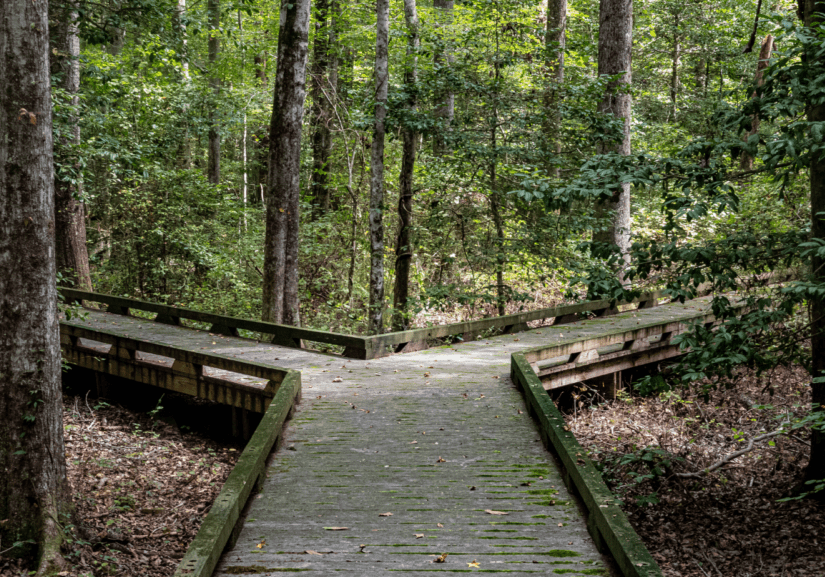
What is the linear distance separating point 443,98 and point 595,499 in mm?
11700

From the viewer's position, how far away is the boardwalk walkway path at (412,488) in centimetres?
458

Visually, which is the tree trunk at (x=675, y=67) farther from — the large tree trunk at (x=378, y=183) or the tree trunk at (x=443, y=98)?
the large tree trunk at (x=378, y=183)

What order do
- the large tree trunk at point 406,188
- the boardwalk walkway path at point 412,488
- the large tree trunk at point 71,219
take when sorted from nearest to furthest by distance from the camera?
the boardwalk walkway path at point 412,488 → the large tree trunk at point 71,219 → the large tree trunk at point 406,188

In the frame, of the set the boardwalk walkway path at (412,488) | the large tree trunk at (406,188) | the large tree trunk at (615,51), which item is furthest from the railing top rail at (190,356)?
the large tree trunk at (615,51)

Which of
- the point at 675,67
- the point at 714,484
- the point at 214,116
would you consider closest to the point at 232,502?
the point at 714,484

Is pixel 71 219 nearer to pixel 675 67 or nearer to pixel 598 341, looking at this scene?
pixel 598 341

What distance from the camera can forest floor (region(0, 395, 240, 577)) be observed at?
6.30 meters

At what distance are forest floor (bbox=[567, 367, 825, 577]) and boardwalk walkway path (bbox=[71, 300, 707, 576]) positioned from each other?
180 cm

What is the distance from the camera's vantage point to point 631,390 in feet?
44.1

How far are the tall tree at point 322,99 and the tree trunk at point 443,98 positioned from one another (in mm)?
2860

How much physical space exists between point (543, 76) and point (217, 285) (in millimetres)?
10537

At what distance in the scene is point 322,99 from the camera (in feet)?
63.9

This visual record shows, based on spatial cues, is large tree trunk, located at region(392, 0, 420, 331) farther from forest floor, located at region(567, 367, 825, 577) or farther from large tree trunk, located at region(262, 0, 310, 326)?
forest floor, located at region(567, 367, 825, 577)

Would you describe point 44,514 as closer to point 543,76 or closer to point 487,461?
point 487,461
